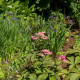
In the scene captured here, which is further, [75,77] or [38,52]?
[38,52]

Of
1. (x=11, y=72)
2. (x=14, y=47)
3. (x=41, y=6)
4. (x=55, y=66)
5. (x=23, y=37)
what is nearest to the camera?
(x=55, y=66)

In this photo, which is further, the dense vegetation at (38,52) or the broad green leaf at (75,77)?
the dense vegetation at (38,52)

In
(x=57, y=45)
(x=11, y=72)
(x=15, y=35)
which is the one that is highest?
(x=15, y=35)

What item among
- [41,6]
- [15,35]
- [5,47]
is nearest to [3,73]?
[5,47]

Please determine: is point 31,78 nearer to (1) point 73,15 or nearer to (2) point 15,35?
(2) point 15,35

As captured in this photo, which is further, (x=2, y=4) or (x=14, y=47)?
(x=2, y=4)

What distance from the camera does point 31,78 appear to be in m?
1.86

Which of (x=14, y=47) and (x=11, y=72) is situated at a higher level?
(x=14, y=47)

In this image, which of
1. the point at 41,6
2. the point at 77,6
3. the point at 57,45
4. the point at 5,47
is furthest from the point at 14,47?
the point at 77,6

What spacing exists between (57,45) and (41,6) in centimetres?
153

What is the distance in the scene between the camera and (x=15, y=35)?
2.82 meters

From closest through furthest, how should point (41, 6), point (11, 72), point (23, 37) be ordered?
point (11, 72) < point (23, 37) < point (41, 6)

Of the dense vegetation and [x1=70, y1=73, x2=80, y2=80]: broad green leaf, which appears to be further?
the dense vegetation

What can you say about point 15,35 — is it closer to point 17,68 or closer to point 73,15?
point 17,68
